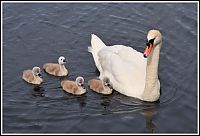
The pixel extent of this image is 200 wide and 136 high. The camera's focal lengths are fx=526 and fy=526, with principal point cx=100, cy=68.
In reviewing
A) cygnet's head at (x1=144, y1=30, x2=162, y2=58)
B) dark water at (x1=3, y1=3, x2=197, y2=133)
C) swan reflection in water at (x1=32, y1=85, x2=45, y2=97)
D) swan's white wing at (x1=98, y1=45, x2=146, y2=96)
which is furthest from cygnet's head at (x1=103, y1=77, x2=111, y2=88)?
cygnet's head at (x1=144, y1=30, x2=162, y2=58)

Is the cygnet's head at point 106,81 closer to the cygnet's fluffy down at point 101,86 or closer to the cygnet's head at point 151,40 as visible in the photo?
the cygnet's fluffy down at point 101,86

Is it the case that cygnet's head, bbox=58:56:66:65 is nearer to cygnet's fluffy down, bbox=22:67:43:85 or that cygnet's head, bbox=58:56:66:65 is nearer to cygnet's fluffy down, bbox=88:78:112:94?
cygnet's fluffy down, bbox=22:67:43:85

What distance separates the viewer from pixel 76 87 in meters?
10.4

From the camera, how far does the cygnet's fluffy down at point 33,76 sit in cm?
1066

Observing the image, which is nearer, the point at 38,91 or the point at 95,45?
the point at 38,91

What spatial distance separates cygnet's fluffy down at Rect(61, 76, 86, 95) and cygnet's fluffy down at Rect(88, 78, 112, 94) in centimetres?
20

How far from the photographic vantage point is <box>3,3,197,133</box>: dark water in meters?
9.70

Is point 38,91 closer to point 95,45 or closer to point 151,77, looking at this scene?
point 95,45

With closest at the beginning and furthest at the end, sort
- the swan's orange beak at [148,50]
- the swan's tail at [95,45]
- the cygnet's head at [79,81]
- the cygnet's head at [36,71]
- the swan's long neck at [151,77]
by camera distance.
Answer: the swan's orange beak at [148,50] → the swan's long neck at [151,77] → the cygnet's head at [79,81] → the cygnet's head at [36,71] → the swan's tail at [95,45]

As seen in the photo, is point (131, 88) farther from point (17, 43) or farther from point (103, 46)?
point (17, 43)

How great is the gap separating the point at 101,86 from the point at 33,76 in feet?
4.65

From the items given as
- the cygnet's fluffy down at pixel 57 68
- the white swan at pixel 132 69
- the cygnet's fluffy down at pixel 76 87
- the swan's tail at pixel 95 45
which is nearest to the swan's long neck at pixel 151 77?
the white swan at pixel 132 69

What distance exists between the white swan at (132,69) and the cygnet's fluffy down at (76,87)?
0.70m

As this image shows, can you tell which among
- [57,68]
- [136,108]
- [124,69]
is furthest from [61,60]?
[136,108]
